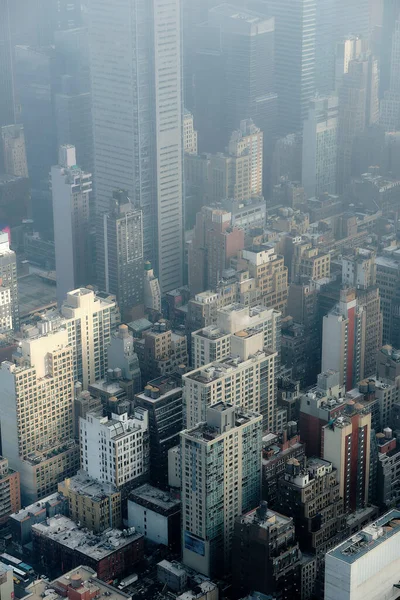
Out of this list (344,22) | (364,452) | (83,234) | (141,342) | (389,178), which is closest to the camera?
(364,452)

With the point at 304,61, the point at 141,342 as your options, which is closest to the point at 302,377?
the point at 141,342

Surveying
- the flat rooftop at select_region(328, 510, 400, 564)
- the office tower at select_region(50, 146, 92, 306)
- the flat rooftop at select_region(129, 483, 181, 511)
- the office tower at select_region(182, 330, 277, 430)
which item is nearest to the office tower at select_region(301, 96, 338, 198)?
the office tower at select_region(50, 146, 92, 306)

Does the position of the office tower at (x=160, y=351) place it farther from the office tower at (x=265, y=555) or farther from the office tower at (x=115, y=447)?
the office tower at (x=265, y=555)

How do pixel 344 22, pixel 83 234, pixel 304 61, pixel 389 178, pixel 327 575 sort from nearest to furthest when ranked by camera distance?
pixel 327 575
pixel 83 234
pixel 389 178
pixel 304 61
pixel 344 22

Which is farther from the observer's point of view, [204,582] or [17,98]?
[17,98]

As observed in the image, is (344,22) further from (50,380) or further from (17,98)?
(50,380)

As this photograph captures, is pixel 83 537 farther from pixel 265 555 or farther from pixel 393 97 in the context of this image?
pixel 393 97

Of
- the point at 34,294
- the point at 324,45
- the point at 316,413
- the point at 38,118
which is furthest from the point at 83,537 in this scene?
the point at 324,45
